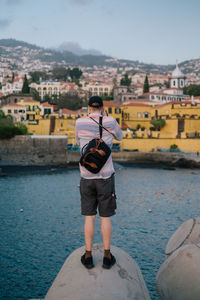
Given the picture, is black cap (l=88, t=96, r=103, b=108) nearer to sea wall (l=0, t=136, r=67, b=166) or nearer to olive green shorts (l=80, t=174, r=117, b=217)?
olive green shorts (l=80, t=174, r=117, b=217)

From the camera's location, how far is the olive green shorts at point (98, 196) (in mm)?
4379

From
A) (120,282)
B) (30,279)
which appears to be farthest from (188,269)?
(30,279)

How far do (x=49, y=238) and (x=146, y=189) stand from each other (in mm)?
14700

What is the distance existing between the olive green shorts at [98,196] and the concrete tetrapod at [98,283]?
1.93ft

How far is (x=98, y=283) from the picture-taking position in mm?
3830

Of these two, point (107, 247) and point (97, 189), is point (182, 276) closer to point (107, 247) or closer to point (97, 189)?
point (107, 247)

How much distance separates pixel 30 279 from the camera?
29.7 feet

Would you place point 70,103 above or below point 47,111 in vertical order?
above

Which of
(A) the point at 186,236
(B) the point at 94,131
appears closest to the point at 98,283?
(B) the point at 94,131

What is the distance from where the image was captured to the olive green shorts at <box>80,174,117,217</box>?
14.4ft

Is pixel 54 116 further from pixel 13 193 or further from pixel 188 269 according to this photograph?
pixel 188 269

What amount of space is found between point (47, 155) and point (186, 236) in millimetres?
37857

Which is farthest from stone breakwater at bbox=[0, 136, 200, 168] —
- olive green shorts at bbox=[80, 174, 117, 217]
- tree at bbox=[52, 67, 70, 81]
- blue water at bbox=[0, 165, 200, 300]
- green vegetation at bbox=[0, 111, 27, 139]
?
tree at bbox=[52, 67, 70, 81]

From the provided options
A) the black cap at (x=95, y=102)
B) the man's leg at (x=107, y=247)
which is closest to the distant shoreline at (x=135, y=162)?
the black cap at (x=95, y=102)
